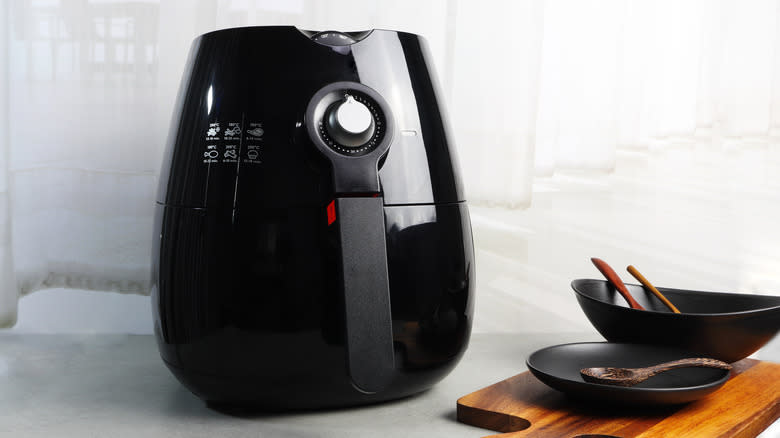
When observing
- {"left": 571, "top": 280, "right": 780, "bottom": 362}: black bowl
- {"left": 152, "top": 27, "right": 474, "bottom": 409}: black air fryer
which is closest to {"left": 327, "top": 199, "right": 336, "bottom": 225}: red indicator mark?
{"left": 152, "top": 27, "right": 474, "bottom": 409}: black air fryer

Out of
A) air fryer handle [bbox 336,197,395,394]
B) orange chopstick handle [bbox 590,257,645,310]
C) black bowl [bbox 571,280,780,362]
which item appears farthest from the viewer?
orange chopstick handle [bbox 590,257,645,310]

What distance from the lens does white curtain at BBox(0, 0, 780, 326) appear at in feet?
2.59

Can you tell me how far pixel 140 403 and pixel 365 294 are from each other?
252 mm

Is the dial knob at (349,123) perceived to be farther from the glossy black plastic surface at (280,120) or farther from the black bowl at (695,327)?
the black bowl at (695,327)

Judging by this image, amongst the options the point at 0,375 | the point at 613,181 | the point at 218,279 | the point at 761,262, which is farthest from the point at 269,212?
the point at 761,262

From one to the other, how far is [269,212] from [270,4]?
1.34 ft

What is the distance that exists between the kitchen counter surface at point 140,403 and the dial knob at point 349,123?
21 centimetres

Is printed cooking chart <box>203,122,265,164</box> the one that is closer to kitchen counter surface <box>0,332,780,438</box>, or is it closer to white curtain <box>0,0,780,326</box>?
kitchen counter surface <box>0,332,780,438</box>

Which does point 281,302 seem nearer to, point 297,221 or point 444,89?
point 297,221

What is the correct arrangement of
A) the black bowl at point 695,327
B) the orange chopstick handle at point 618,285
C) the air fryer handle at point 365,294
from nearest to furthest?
the air fryer handle at point 365,294 < the black bowl at point 695,327 < the orange chopstick handle at point 618,285

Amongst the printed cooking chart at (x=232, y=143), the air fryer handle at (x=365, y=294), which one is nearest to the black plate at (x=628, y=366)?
the air fryer handle at (x=365, y=294)

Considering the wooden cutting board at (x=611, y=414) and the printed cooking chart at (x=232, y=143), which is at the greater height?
the printed cooking chart at (x=232, y=143)

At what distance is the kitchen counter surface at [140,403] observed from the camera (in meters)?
0.52

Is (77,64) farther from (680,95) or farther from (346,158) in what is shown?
(680,95)
